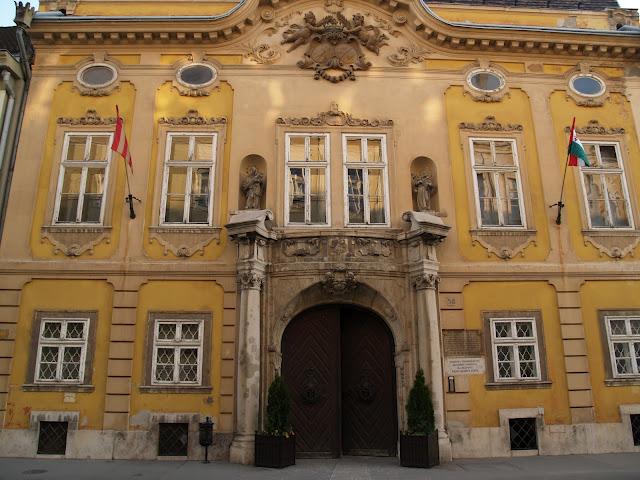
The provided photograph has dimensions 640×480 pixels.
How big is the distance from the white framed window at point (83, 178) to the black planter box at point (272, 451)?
6.31 m

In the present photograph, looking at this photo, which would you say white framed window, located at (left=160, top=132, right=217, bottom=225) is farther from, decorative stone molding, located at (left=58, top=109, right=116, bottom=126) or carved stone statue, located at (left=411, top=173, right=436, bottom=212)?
carved stone statue, located at (left=411, top=173, right=436, bottom=212)

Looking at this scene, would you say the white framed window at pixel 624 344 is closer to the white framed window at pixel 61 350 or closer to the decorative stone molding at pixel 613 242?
the decorative stone molding at pixel 613 242

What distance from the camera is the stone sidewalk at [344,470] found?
9641 mm

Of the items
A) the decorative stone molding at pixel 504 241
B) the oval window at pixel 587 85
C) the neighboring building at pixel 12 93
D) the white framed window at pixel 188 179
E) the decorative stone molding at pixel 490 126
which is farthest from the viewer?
the oval window at pixel 587 85

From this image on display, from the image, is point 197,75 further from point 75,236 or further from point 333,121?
point 75,236

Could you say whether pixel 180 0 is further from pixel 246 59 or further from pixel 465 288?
pixel 465 288

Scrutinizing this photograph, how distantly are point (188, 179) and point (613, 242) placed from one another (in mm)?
10297

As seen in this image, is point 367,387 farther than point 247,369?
Yes

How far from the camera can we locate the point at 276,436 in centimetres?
1043

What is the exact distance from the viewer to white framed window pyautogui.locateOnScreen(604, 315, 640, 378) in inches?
486

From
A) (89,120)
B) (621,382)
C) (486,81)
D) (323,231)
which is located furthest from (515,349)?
(89,120)

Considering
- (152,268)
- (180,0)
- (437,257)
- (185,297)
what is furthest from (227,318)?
(180,0)

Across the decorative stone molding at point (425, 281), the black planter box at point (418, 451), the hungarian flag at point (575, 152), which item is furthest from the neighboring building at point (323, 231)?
the hungarian flag at point (575, 152)

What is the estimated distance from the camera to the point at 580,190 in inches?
529
